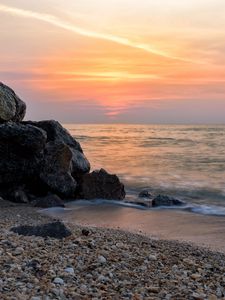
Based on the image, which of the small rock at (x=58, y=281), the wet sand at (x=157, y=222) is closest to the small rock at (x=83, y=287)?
the small rock at (x=58, y=281)

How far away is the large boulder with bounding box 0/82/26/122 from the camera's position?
48.4 feet

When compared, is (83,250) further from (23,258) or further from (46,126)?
(46,126)

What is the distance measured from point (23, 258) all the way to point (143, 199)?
10179 mm

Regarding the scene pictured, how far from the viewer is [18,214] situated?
11594mm

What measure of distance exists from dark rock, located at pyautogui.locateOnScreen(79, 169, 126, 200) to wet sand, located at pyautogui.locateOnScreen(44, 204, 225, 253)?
976 millimetres

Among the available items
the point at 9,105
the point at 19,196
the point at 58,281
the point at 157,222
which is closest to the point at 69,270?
the point at 58,281

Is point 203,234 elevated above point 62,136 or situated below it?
below

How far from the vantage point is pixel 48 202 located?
1347 centimetres

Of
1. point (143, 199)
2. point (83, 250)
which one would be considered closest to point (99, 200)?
point (143, 199)

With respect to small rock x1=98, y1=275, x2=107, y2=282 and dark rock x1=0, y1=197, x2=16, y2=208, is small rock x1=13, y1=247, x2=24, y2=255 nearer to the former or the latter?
small rock x1=98, y1=275, x2=107, y2=282

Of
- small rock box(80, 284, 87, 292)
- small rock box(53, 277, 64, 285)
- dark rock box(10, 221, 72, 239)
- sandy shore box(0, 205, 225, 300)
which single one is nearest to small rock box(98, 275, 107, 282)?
sandy shore box(0, 205, 225, 300)

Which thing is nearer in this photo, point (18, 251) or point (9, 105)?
point (18, 251)

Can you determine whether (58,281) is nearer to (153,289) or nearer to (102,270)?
(102,270)

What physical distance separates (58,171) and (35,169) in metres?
0.75
